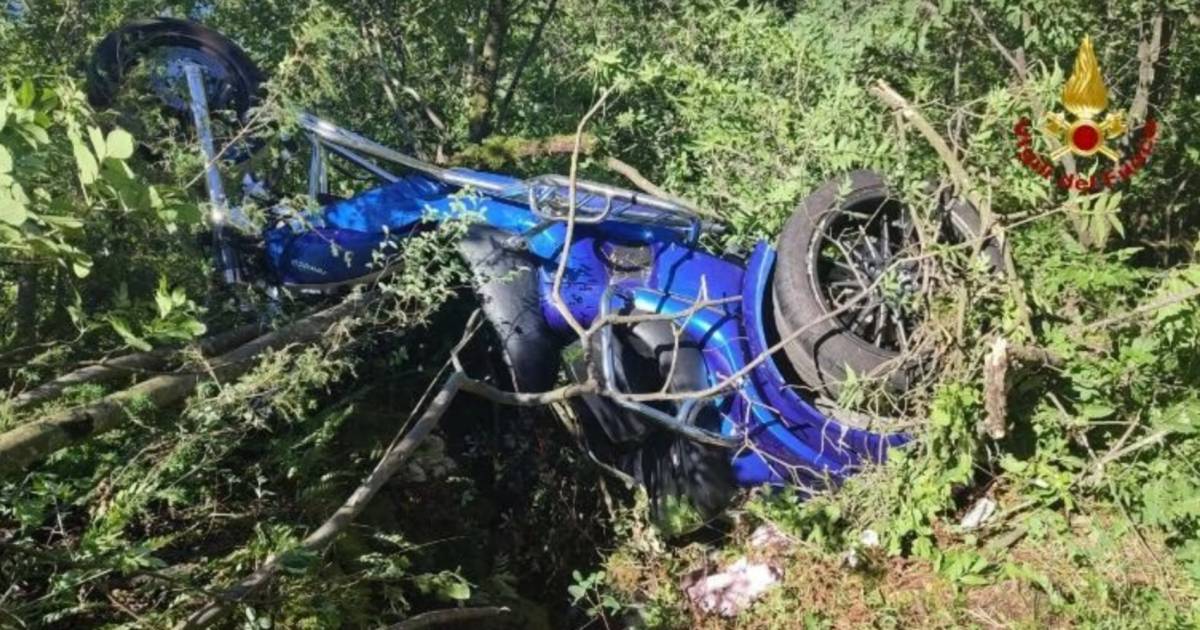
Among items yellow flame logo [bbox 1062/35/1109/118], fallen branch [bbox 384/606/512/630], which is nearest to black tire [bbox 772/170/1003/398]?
yellow flame logo [bbox 1062/35/1109/118]

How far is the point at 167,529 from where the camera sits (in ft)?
10.8

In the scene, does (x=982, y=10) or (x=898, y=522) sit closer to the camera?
(x=898, y=522)

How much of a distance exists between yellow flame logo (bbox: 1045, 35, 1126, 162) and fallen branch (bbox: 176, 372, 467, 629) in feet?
7.99

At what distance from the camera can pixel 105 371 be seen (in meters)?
3.13

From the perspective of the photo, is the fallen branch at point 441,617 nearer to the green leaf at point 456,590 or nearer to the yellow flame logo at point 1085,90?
the green leaf at point 456,590

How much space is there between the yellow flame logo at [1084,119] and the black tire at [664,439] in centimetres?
162

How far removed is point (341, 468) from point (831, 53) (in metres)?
2.89

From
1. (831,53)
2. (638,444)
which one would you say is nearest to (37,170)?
(638,444)

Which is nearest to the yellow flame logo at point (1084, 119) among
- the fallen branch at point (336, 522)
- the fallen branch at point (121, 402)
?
the fallen branch at point (336, 522)

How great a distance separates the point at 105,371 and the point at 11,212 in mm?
1666

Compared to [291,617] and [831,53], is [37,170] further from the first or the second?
[831,53]

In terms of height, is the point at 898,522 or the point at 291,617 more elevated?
the point at 291,617

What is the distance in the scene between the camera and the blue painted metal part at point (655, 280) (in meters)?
4.04

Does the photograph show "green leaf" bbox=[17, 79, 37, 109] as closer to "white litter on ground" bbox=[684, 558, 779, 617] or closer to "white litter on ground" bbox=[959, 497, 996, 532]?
"white litter on ground" bbox=[684, 558, 779, 617]
